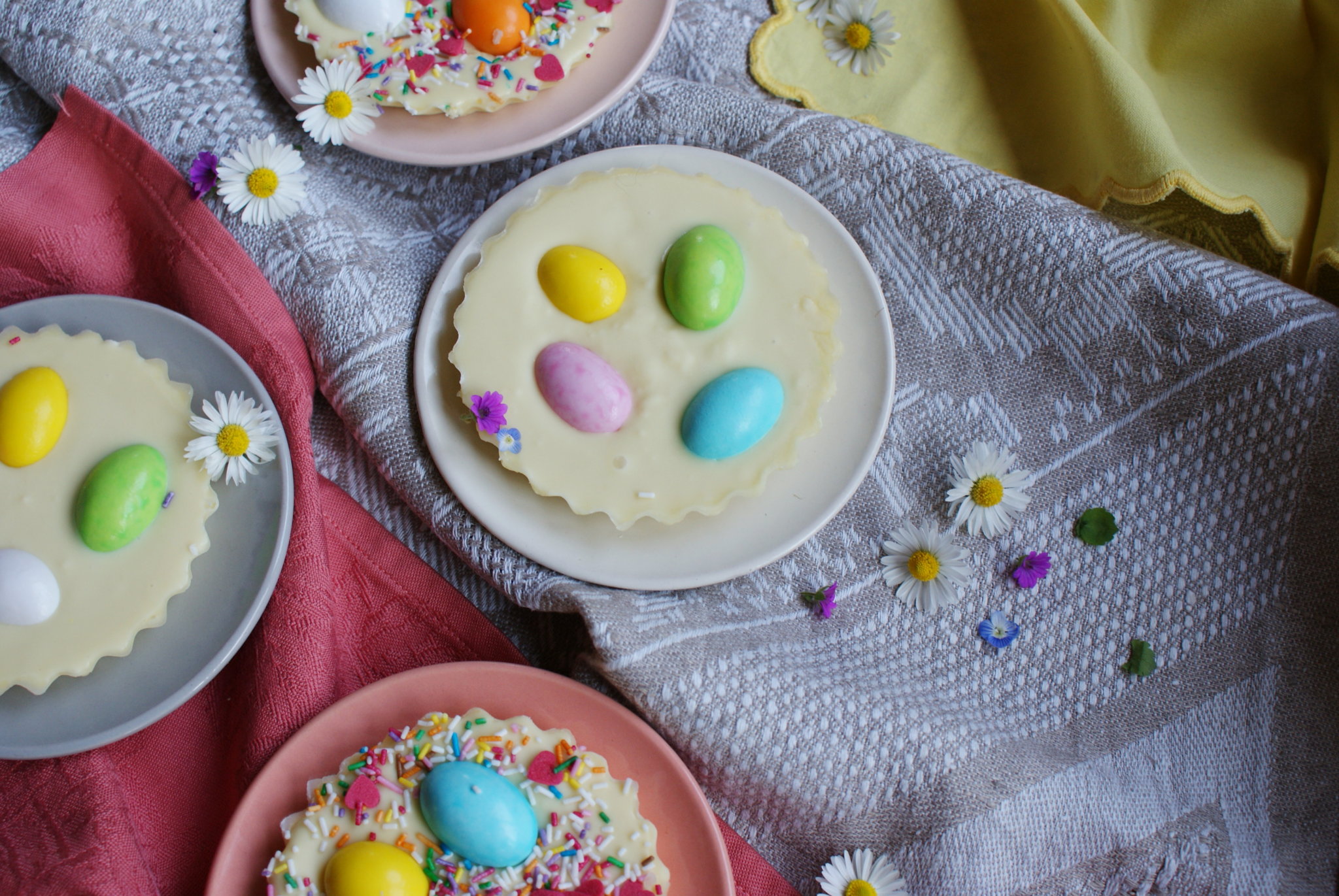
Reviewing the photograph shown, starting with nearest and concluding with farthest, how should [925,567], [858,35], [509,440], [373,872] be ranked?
[373,872] < [509,440] < [925,567] < [858,35]

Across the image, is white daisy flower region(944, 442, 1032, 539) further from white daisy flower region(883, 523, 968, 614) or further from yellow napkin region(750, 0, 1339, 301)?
yellow napkin region(750, 0, 1339, 301)

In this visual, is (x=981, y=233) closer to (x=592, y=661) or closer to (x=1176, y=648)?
(x=1176, y=648)

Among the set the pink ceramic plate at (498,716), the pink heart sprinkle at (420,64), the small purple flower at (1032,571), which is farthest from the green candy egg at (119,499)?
the small purple flower at (1032,571)

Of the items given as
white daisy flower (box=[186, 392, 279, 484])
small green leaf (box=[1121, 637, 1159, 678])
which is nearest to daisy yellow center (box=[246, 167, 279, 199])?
white daisy flower (box=[186, 392, 279, 484])

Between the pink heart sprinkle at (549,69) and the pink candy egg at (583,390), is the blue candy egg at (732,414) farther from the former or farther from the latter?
the pink heart sprinkle at (549,69)

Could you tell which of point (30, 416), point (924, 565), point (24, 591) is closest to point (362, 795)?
point (24, 591)

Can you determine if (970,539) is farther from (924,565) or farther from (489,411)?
(489,411)
